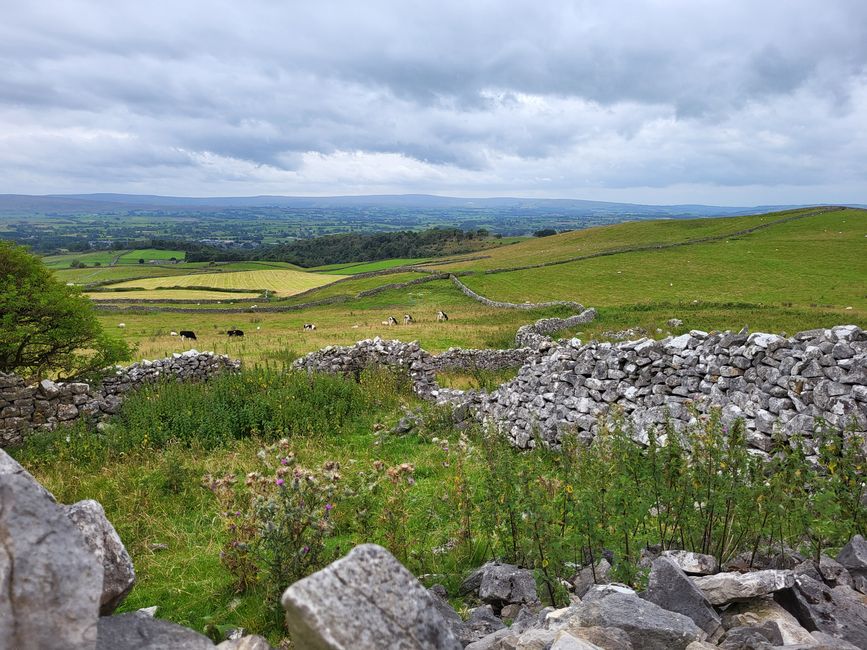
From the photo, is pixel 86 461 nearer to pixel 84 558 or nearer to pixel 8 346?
pixel 8 346

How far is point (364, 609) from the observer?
315 centimetres

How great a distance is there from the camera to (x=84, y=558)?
2.99m

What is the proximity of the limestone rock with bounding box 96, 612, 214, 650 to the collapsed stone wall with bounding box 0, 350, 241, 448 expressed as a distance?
1186 centimetres

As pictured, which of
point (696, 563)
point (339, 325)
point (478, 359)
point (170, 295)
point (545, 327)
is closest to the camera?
point (696, 563)

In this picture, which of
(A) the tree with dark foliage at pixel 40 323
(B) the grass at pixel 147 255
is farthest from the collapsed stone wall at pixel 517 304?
(B) the grass at pixel 147 255

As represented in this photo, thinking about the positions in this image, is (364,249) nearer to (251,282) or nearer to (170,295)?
(251,282)

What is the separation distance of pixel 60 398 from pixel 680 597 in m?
14.3

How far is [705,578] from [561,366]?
8.28 m

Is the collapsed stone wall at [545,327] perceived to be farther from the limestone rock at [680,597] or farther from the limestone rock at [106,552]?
the limestone rock at [106,552]

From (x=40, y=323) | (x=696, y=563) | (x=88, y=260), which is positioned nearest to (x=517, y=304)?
(x=40, y=323)

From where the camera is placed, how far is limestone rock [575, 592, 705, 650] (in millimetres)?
4109

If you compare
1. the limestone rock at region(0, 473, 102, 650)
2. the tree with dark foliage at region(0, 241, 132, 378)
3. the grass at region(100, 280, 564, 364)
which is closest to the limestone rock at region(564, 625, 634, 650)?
the limestone rock at region(0, 473, 102, 650)

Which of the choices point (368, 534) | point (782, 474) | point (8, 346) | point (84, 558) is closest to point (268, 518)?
point (368, 534)

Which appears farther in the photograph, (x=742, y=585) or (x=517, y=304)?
(x=517, y=304)
